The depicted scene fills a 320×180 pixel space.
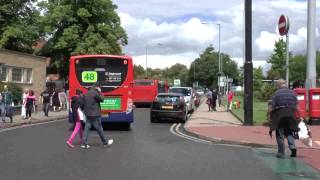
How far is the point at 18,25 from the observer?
60.7 meters

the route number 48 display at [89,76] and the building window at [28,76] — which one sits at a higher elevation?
the building window at [28,76]

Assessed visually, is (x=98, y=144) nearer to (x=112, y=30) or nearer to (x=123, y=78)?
(x=123, y=78)

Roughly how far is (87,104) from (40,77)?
3487 cm

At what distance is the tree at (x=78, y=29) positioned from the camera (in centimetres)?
6494

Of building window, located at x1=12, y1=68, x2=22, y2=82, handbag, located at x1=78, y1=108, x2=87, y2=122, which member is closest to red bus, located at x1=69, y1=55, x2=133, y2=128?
handbag, located at x1=78, y1=108, x2=87, y2=122

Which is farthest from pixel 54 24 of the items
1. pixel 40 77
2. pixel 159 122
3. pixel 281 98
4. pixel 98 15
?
pixel 281 98

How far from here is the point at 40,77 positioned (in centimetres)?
5016

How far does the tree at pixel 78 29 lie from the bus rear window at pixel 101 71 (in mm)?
40926

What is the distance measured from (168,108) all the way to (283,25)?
10.5 metres

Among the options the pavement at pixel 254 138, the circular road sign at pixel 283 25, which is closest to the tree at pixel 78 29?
the pavement at pixel 254 138

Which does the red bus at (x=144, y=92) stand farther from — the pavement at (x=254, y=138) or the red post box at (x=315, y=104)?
the pavement at (x=254, y=138)

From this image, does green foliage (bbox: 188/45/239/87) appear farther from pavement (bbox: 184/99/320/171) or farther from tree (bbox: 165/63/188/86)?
pavement (bbox: 184/99/320/171)

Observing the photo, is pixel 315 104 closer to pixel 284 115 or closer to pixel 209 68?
pixel 284 115

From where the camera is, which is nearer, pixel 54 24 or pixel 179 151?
pixel 179 151
